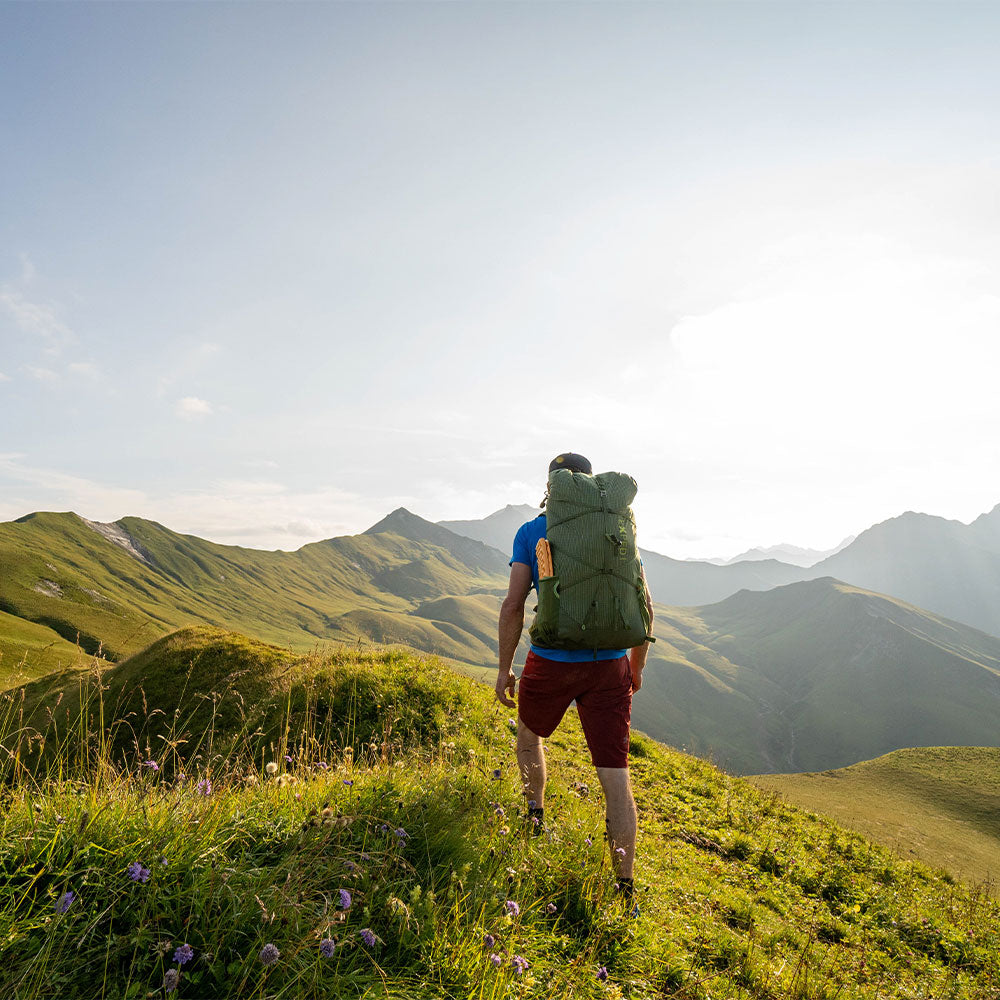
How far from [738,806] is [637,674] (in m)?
7.87

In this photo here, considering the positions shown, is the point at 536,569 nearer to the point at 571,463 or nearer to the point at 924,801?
the point at 571,463

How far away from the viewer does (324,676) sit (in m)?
9.95

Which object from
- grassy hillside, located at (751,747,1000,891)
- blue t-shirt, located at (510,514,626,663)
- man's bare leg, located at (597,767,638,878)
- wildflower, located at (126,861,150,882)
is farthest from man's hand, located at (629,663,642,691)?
grassy hillside, located at (751,747,1000,891)

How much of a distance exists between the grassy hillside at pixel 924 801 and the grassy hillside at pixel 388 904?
16.7 metres

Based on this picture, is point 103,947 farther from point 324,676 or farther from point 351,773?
point 324,676

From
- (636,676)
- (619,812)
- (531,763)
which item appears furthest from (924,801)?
(531,763)

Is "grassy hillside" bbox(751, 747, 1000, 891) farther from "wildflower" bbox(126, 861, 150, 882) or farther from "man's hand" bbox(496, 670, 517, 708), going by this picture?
"wildflower" bbox(126, 861, 150, 882)

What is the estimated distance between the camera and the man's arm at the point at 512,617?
4.97 m

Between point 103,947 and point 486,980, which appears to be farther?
point 486,980

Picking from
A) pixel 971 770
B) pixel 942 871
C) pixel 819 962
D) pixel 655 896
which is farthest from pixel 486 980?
pixel 971 770

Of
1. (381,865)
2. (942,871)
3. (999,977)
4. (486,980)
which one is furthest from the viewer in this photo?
(942,871)

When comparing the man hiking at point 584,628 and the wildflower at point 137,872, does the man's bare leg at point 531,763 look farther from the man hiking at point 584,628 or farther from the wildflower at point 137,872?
the wildflower at point 137,872

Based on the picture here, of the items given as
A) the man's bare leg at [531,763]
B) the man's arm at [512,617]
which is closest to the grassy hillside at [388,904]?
the man's bare leg at [531,763]

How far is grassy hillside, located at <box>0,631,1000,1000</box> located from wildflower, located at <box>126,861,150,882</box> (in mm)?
13
